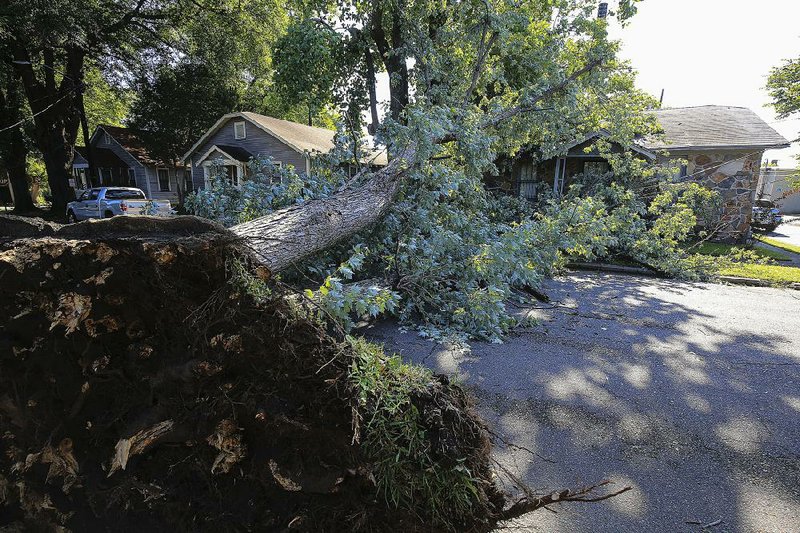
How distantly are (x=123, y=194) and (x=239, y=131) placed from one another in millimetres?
6459

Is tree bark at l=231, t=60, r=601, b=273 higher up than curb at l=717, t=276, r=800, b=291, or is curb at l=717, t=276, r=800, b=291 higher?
tree bark at l=231, t=60, r=601, b=273

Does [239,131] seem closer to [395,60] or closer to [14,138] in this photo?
[14,138]

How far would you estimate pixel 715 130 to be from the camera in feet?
49.9

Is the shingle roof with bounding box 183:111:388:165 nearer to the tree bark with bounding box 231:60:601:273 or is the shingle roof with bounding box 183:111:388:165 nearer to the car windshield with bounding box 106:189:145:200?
the car windshield with bounding box 106:189:145:200

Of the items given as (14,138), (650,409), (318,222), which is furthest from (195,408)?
(14,138)

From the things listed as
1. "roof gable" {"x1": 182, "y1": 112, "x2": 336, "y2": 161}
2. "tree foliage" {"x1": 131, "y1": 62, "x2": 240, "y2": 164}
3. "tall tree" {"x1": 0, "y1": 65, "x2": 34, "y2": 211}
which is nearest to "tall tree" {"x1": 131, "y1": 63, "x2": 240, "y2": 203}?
"tree foliage" {"x1": 131, "y1": 62, "x2": 240, "y2": 164}

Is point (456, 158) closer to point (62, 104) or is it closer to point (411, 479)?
point (411, 479)

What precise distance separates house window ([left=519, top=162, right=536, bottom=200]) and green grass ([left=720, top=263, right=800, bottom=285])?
8.16 meters

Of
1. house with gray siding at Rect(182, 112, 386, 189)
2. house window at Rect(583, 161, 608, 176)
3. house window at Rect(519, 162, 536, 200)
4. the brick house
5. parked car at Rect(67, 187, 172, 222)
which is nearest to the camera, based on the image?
the brick house

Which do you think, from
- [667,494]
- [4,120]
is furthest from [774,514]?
[4,120]

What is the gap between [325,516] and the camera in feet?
5.05

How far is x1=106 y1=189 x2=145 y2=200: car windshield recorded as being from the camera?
18.2 meters

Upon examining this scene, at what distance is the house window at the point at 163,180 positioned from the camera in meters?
29.4

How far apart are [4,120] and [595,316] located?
2589cm
